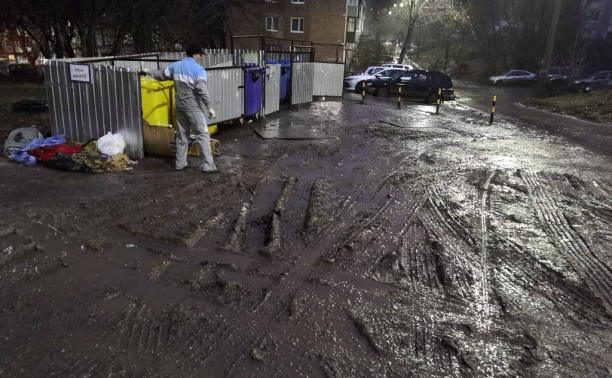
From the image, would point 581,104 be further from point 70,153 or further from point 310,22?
point 310,22

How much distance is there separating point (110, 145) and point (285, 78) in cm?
962

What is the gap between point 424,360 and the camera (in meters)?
3.29

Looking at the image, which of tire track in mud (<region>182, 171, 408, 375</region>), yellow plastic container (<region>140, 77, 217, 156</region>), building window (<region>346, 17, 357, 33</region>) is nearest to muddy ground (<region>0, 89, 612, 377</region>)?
tire track in mud (<region>182, 171, 408, 375</region>)

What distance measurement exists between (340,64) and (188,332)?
17637 millimetres

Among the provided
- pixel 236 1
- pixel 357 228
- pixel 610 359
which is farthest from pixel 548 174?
pixel 236 1

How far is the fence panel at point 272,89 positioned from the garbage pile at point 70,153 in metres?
6.24

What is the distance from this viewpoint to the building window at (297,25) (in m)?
44.2

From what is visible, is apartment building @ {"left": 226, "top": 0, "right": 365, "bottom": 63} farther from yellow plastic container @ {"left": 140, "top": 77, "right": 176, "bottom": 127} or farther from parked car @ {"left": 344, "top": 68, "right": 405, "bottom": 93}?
yellow plastic container @ {"left": 140, "top": 77, "right": 176, "bottom": 127}

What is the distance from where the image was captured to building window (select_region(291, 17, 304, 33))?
44.2 m

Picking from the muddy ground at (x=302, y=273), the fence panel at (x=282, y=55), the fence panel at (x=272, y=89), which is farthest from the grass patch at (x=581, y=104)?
the fence panel at (x=272, y=89)

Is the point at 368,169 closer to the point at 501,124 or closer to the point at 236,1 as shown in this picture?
the point at 501,124

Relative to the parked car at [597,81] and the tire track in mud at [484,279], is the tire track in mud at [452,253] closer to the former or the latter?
the tire track in mud at [484,279]

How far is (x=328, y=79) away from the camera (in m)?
19.7

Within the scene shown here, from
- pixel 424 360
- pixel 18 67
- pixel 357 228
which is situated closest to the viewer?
pixel 424 360
